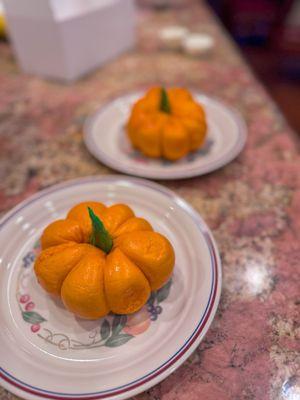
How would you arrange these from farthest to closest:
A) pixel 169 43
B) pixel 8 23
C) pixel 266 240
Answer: pixel 169 43 → pixel 8 23 → pixel 266 240

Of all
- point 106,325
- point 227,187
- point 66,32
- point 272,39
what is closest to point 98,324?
point 106,325

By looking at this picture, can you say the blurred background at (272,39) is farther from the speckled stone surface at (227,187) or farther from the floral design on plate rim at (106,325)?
the floral design on plate rim at (106,325)

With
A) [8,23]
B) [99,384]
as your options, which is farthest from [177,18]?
[99,384]

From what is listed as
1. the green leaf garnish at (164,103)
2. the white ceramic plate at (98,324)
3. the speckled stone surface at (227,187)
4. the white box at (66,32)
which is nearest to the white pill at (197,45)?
the speckled stone surface at (227,187)

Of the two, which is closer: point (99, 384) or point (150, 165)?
point (99, 384)

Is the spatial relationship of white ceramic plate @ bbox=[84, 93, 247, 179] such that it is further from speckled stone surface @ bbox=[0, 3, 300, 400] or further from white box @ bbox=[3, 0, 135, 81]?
white box @ bbox=[3, 0, 135, 81]

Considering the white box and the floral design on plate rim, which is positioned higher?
the white box

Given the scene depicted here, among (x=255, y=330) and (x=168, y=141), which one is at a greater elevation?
(x=168, y=141)

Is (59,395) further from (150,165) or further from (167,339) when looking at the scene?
(150,165)

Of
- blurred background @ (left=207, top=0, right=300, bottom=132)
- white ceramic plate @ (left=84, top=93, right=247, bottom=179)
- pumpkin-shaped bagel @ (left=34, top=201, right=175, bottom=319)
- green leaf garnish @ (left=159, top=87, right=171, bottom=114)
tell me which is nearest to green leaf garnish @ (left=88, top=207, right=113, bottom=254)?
pumpkin-shaped bagel @ (left=34, top=201, right=175, bottom=319)
